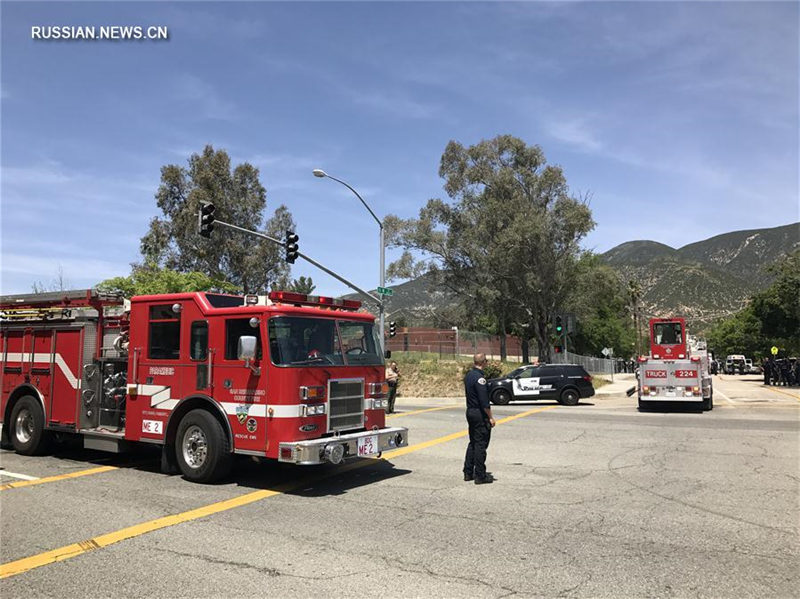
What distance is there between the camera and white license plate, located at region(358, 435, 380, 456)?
8.36m

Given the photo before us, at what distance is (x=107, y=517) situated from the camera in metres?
6.66

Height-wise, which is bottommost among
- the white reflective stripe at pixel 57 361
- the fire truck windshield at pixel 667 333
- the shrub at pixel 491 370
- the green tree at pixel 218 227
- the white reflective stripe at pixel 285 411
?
the shrub at pixel 491 370

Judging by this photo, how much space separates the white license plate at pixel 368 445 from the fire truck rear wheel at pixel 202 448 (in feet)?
5.84

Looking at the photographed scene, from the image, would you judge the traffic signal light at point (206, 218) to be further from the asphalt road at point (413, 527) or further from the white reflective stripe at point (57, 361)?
the asphalt road at point (413, 527)

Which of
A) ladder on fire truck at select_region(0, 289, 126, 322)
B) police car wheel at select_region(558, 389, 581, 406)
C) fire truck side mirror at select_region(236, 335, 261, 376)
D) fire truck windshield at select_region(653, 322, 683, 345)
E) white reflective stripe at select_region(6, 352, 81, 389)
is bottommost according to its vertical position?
police car wheel at select_region(558, 389, 581, 406)

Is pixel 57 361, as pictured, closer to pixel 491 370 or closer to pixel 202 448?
pixel 202 448

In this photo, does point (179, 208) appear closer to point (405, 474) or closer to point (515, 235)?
point (515, 235)

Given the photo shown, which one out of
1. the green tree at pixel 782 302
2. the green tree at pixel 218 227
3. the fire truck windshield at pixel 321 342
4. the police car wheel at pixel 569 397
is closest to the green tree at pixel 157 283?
the green tree at pixel 218 227

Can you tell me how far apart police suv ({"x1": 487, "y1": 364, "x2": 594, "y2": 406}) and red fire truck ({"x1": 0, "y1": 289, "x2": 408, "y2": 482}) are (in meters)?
15.0

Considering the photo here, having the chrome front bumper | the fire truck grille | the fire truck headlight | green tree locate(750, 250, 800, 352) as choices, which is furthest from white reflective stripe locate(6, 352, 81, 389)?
green tree locate(750, 250, 800, 352)

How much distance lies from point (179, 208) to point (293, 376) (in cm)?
4387

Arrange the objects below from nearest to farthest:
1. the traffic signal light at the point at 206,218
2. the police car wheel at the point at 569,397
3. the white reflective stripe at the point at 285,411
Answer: the white reflective stripe at the point at 285,411 < the traffic signal light at the point at 206,218 < the police car wheel at the point at 569,397

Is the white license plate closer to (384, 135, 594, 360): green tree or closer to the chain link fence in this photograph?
the chain link fence

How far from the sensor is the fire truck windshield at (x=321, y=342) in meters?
7.98
